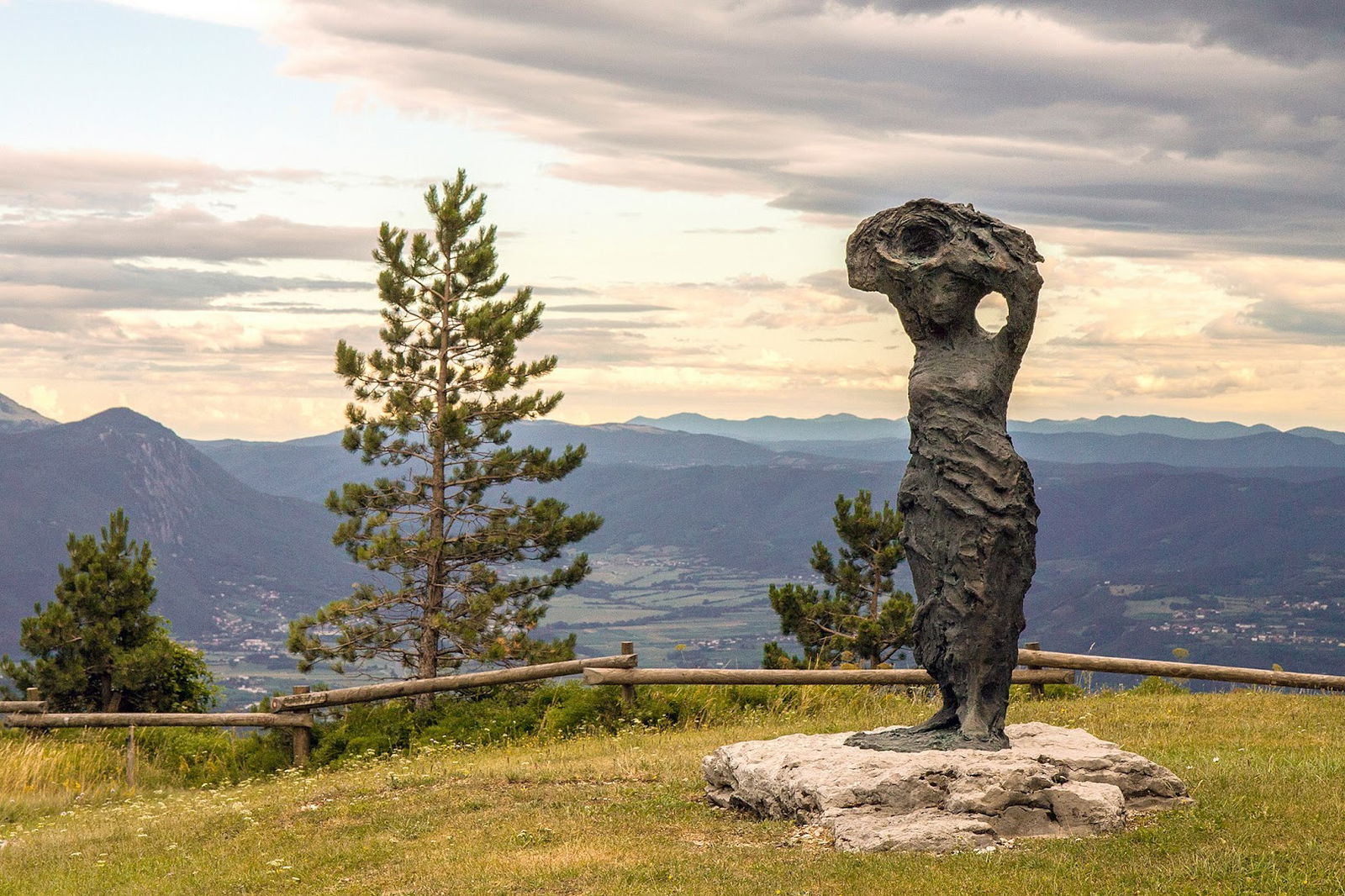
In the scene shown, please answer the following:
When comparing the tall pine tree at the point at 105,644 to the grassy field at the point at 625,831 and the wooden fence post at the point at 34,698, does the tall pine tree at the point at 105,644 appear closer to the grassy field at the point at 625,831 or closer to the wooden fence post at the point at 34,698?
the wooden fence post at the point at 34,698

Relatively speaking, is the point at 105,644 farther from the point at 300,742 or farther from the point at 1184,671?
the point at 1184,671

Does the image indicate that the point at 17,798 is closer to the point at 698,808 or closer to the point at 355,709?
the point at 355,709

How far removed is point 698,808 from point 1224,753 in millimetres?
5191

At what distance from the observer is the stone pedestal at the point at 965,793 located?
9391 mm

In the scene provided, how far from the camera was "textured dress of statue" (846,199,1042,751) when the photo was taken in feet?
34.6

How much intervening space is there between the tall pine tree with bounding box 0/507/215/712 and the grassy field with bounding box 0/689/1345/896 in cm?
397

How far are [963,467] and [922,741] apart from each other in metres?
2.13

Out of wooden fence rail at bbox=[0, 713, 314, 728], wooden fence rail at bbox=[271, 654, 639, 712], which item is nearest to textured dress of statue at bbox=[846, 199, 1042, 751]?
wooden fence rail at bbox=[271, 654, 639, 712]

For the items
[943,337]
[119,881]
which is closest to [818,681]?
[943,337]

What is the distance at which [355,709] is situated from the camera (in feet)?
60.7

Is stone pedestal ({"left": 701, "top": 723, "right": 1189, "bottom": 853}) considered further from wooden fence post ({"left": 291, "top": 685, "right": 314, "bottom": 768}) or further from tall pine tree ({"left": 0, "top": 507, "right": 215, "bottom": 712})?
tall pine tree ({"left": 0, "top": 507, "right": 215, "bottom": 712})

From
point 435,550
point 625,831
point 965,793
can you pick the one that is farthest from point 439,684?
point 965,793

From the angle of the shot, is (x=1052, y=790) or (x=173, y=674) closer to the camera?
(x=1052, y=790)

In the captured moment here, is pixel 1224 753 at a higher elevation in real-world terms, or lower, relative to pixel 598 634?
higher
